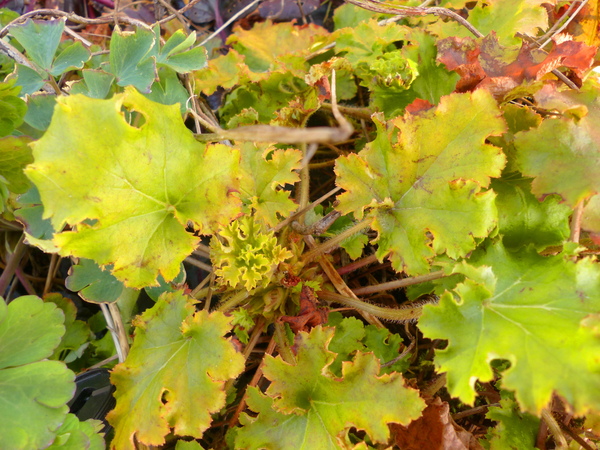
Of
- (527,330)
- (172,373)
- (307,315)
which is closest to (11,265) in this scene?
(172,373)

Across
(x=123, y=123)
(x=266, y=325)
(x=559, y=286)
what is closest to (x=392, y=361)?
(x=266, y=325)

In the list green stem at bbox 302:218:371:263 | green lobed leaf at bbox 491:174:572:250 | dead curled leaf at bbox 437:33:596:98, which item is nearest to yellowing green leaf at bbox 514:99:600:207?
green lobed leaf at bbox 491:174:572:250

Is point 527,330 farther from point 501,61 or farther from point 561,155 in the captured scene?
point 501,61

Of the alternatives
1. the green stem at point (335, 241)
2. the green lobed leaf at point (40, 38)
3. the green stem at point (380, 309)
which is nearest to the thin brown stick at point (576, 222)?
the green stem at point (380, 309)

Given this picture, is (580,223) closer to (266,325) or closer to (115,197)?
(266,325)

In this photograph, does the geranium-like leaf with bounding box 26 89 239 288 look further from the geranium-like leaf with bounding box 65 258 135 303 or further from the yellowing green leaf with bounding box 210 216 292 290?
the geranium-like leaf with bounding box 65 258 135 303

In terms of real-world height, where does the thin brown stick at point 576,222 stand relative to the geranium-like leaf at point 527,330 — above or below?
above

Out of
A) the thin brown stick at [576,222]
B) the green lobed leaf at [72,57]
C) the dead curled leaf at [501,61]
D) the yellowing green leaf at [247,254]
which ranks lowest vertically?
the yellowing green leaf at [247,254]

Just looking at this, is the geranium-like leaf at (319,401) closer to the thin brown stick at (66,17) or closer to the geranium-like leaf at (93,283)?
the geranium-like leaf at (93,283)

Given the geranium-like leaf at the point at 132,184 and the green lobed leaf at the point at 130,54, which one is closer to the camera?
the geranium-like leaf at the point at 132,184
